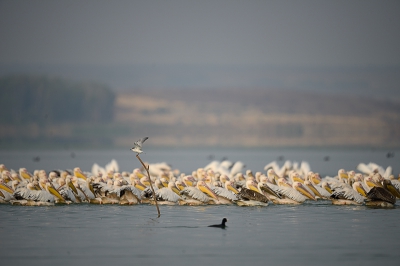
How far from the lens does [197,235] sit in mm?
14453

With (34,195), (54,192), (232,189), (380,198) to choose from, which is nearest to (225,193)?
(232,189)

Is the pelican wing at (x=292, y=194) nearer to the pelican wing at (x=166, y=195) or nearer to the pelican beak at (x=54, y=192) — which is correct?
the pelican wing at (x=166, y=195)

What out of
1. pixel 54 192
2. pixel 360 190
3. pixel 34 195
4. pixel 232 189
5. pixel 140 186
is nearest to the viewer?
pixel 34 195

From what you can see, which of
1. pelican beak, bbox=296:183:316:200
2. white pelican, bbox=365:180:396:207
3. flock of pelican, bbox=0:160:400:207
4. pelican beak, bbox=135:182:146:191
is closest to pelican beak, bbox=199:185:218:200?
flock of pelican, bbox=0:160:400:207

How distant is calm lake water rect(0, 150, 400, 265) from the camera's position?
→ 480 inches

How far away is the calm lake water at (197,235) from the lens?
1220cm

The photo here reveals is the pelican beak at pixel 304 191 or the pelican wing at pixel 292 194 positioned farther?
the pelican beak at pixel 304 191

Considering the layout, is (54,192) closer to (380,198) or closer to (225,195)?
(225,195)

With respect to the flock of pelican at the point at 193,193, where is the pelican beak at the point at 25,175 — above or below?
above

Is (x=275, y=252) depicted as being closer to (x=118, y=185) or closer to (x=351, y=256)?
(x=351, y=256)

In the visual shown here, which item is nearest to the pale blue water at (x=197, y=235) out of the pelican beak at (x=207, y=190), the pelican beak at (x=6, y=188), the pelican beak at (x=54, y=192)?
the pelican beak at (x=207, y=190)

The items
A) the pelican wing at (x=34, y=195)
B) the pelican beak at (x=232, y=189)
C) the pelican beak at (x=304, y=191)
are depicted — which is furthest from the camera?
the pelican beak at (x=304, y=191)

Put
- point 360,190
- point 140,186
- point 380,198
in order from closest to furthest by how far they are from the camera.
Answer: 1. point 380,198
2. point 360,190
3. point 140,186

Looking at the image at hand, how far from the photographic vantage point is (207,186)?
19.8m
